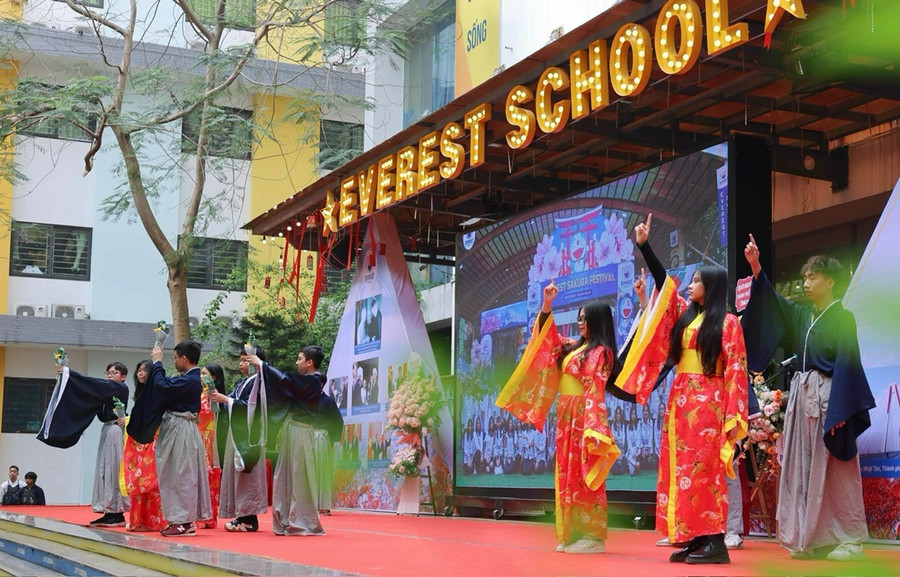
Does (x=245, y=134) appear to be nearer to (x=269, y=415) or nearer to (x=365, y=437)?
(x=365, y=437)

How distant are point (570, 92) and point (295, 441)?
353 cm

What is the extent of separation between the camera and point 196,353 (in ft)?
27.8

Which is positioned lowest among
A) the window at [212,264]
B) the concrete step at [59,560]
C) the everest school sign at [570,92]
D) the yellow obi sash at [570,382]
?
the concrete step at [59,560]

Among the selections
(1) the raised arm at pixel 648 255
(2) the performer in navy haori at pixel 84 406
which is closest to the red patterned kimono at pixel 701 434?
(1) the raised arm at pixel 648 255

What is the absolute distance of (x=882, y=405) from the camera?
727cm

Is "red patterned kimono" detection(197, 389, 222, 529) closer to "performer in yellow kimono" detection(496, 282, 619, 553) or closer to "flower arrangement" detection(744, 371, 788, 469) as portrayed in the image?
"performer in yellow kimono" detection(496, 282, 619, 553)

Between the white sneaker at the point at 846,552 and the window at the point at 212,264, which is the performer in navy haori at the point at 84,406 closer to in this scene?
the white sneaker at the point at 846,552

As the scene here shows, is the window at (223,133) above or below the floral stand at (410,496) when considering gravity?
above

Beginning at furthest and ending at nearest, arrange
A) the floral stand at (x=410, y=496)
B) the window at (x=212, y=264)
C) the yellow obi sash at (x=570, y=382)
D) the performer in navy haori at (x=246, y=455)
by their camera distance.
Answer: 1. the window at (x=212, y=264)
2. the floral stand at (x=410, y=496)
3. the performer in navy haori at (x=246, y=455)
4. the yellow obi sash at (x=570, y=382)

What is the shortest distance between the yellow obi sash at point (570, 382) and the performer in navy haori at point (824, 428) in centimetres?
114

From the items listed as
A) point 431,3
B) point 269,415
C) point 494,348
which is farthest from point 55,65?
point 269,415

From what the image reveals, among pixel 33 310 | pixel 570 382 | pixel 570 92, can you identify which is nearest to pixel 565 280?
pixel 570 92

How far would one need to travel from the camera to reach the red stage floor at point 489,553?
203 inches

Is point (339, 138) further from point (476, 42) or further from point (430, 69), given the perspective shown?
point (476, 42)
